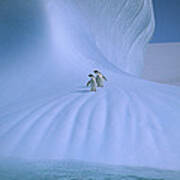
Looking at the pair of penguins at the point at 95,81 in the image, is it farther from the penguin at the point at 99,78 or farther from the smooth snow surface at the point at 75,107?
the smooth snow surface at the point at 75,107

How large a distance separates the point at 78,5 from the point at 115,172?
470 cm

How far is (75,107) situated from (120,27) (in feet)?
17.0

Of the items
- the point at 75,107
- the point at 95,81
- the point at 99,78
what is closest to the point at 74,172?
the point at 75,107

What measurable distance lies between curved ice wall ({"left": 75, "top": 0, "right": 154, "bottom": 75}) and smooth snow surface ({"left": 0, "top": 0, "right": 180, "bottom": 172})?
614 mm

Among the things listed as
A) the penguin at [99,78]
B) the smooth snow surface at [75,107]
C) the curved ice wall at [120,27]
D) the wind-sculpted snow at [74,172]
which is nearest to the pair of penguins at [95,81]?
the penguin at [99,78]

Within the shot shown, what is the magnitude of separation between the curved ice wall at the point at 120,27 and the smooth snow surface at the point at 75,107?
0.61m

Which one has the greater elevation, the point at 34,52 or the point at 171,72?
the point at 171,72

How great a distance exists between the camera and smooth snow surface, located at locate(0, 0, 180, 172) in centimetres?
273

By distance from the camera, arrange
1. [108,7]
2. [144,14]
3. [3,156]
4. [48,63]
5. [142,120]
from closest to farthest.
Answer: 1. [3,156]
2. [142,120]
3. [48,63]
4. [108,7]
5. [144,14]

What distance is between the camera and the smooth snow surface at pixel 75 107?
2.73 m

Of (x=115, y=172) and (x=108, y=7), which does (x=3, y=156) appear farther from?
(x=108, y=7)

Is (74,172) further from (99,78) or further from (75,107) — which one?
(99,78)

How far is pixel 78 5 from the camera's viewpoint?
614 cm

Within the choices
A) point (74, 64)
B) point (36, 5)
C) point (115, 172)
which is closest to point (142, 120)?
point (115, 172)
